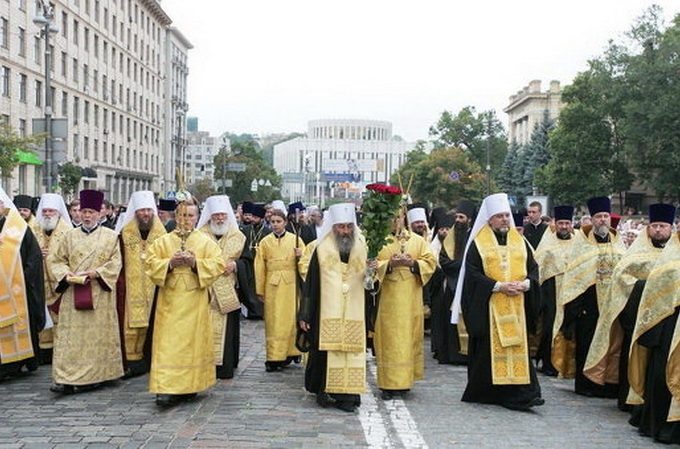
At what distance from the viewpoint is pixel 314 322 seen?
27.0 ft

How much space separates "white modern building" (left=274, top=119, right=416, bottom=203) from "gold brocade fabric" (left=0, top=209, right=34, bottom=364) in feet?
321

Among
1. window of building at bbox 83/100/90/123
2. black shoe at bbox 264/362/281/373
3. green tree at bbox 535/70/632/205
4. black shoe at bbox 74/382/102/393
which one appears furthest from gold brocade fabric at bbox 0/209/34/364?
window of building at bbox 83/100/90/123

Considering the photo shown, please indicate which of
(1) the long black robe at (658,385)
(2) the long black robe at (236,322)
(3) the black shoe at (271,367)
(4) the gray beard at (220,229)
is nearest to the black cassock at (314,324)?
(2) the long black robe at (236,322)

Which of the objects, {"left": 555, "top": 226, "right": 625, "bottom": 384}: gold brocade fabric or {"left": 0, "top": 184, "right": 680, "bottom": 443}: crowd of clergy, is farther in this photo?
{"left": 555, "top": 226, "right": 625, "bottom": 384}: gold brocade fabric

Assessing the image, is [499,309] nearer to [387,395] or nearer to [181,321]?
[387,395]

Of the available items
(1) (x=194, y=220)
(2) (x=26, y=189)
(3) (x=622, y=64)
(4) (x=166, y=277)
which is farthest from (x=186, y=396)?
(3) (x=622, y=64)

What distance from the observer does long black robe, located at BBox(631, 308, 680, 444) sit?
718 cm

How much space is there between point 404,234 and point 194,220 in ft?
7.20

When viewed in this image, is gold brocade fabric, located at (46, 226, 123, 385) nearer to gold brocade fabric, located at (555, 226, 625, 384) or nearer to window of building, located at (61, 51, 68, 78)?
gold brocade fabric, located at (555, 226, 625, 384)

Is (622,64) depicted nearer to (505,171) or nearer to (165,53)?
(505,171)

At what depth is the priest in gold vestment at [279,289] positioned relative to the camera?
33.3ft

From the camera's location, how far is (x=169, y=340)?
7.93 m

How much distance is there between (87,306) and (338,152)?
129370 millimetres

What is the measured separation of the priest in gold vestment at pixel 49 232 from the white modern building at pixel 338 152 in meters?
96.2
